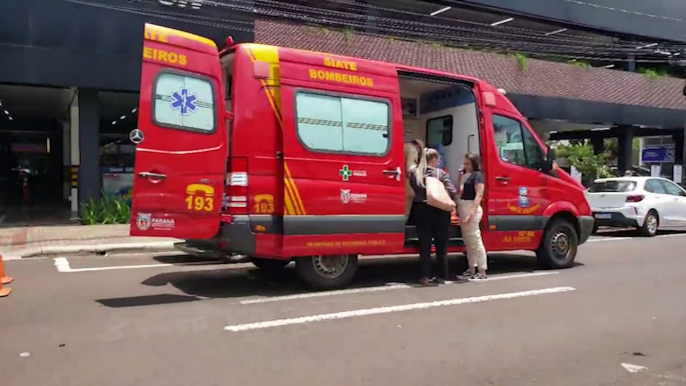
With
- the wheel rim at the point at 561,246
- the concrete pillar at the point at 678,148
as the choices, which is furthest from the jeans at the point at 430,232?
the concrete pillar at the point at 678,148

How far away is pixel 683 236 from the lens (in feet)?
49.9

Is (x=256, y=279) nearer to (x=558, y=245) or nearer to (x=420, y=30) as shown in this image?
(x=558, y=245)

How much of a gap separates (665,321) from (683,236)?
10.1m

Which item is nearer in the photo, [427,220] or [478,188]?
[427,220]

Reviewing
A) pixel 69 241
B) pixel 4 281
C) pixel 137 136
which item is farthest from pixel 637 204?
pixel 4 281

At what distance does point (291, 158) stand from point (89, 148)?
10.1m

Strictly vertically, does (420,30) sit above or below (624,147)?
above

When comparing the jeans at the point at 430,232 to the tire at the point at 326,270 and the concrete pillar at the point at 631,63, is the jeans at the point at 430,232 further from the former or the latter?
the concrete pillar at the point at 631,63

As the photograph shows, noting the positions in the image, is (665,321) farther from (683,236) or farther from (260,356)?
(683,236)

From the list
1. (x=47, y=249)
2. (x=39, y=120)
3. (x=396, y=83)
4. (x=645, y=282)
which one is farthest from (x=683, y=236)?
(x=39, y=120)

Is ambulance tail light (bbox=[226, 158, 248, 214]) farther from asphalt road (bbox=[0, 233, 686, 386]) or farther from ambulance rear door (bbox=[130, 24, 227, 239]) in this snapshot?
asphalt road (bbox=[0, 233, 686, 386])

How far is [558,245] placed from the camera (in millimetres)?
9633

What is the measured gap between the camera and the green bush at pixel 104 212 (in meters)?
14.9

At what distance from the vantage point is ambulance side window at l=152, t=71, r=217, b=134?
21.6ft
